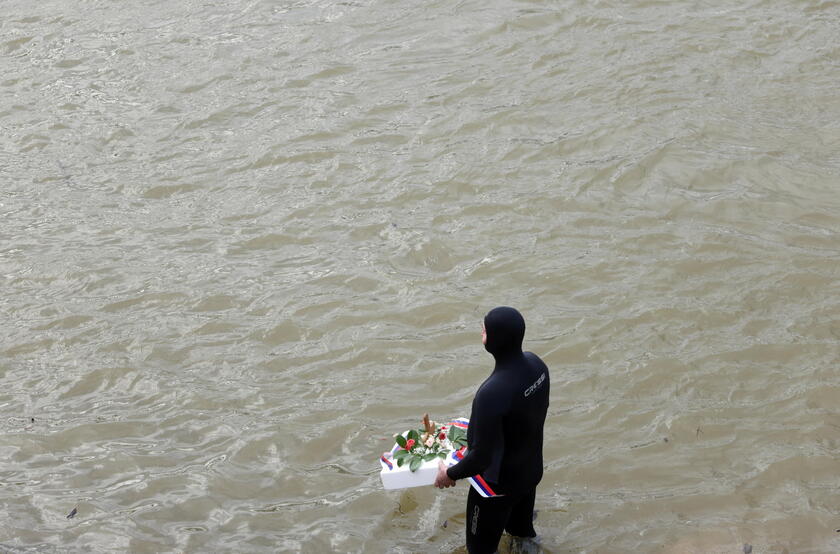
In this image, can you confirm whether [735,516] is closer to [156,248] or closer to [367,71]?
[156,248]

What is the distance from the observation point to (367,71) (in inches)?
463

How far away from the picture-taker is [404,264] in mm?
8664

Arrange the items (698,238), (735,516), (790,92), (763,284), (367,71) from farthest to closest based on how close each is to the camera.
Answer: (367,71) → (790,92) → (698,238) → (763,284) → (735,516)

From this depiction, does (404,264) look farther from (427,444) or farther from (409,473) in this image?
(409,473)

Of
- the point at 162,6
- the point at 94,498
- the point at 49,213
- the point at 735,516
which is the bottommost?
the point at 735,516

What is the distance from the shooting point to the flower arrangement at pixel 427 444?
5.36m

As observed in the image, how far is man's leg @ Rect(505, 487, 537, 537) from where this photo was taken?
541cm

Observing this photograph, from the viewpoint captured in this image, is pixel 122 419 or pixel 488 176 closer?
pixel 122 419

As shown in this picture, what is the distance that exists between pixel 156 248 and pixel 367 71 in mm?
3884

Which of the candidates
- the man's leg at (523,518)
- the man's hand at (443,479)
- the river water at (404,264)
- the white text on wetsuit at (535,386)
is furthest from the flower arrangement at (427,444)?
the river water at (404,264)

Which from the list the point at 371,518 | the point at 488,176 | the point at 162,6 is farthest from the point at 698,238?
the point at 162,6

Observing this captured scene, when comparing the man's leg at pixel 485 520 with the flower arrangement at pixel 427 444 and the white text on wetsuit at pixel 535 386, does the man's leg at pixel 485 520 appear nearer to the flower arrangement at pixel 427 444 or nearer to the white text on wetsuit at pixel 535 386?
the flower arrangement at pixel 427 444

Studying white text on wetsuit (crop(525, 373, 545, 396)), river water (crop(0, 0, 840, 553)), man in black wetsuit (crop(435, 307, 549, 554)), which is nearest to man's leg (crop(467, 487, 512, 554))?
man in black wetsuit (crop(435, 307, 549, 554))

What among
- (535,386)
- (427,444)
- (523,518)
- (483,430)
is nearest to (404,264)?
(427,444)
